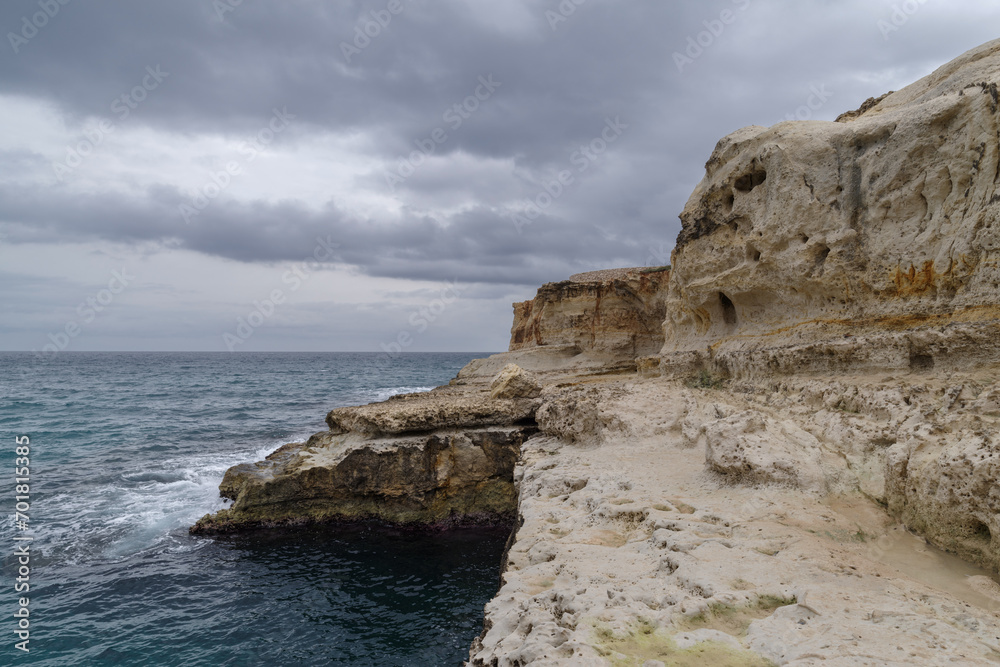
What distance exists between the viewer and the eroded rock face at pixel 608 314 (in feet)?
86.1

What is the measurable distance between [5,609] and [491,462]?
29.4ft

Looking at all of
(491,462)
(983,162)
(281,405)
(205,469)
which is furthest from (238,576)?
(281,405)

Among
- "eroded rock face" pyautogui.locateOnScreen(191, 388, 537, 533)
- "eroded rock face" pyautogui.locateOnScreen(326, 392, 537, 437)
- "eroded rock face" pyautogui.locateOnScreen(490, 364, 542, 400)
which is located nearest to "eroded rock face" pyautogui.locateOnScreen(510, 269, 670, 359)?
"eroded rock face" pyautogui.locateOnScreen(490, 364, 542, 400)

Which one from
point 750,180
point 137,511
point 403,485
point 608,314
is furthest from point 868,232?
point 608,314

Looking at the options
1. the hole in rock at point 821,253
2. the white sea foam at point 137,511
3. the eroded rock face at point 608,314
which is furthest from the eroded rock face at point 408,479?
the eroded rock face at point 608,314

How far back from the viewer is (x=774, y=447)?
5578mm

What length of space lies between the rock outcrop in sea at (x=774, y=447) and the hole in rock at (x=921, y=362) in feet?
0.06

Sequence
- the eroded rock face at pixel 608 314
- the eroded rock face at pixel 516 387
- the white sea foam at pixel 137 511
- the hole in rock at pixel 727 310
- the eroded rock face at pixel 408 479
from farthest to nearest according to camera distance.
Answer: the eroded rock face at pixel 608 314, the eroded rock face at pixel 516 387, the eroded rock face at pixel 408 479, the hole in rock at pixel 727 310, the white sea foam at pixel 137 511

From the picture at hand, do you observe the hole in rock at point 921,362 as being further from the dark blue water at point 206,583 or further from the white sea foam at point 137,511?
the white sea foam at point 137,511

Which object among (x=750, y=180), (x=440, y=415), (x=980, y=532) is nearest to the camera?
(x=980, y=532)

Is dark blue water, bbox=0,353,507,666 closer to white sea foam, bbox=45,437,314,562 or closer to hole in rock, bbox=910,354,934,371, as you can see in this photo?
white sea foam, bbox=45,437,314,562

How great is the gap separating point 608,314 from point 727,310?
1571cm

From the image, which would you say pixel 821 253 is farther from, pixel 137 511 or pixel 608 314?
pixel 608 314

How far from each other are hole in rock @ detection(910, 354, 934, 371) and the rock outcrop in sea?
0.02 meters
